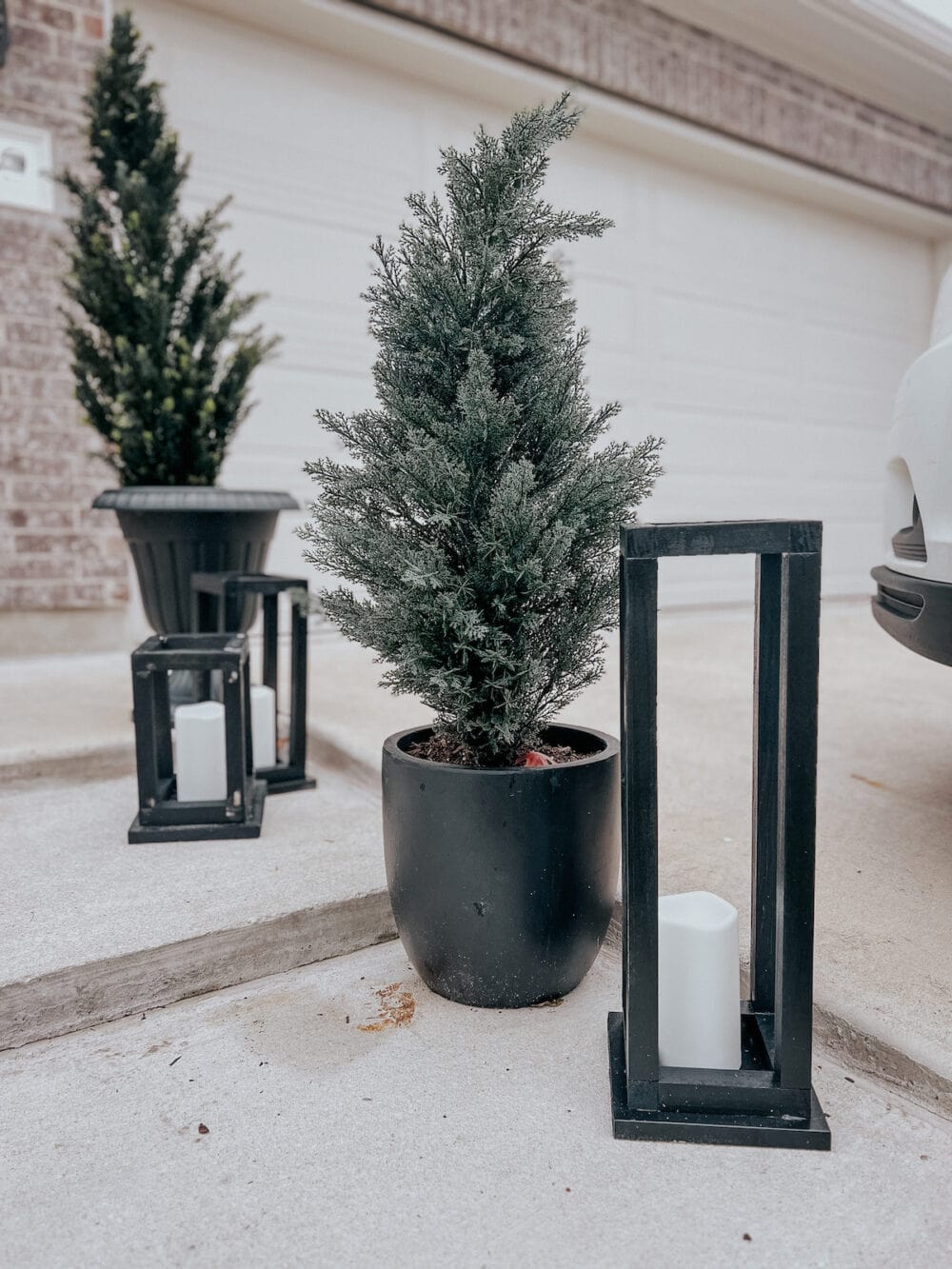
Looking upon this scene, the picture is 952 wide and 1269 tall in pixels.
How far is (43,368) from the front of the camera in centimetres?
344

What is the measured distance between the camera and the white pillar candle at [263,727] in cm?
211

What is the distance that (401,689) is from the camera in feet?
4.41

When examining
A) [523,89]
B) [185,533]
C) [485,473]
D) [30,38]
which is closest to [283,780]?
[185,533]

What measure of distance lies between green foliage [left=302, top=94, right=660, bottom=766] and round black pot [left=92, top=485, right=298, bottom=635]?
122 cm

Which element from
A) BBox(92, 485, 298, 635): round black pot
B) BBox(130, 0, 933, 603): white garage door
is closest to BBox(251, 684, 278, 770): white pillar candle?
BBox(92, 485, 298, 635): round black pot

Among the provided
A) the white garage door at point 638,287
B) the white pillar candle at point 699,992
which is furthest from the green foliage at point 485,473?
the white garage door at point 638,287

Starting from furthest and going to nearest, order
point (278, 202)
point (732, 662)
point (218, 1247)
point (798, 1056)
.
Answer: point (278, 202), point (732, 662), point (798, 1056), point (218, 1247)

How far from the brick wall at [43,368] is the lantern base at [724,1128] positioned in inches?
121

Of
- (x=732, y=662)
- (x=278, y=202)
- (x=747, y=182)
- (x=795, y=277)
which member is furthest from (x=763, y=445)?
(x=278, y=202)

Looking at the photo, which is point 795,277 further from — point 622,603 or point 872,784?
point 622,603

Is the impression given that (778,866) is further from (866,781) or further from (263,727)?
(263,727)

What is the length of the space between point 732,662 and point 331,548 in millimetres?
2676

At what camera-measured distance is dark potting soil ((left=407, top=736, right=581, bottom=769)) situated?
135 centimetres

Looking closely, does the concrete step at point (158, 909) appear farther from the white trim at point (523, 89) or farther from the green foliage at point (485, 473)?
the white trim at point (523, 89)
